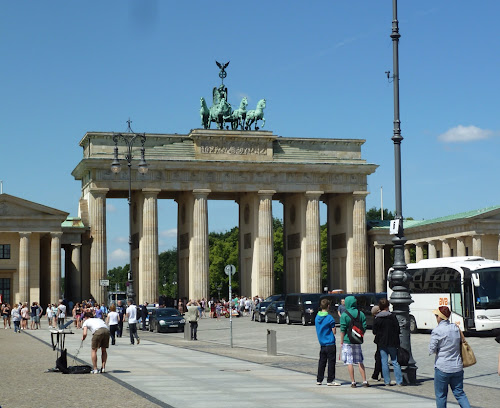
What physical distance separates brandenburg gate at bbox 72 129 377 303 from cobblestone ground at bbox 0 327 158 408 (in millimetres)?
61350

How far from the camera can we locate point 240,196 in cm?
10331

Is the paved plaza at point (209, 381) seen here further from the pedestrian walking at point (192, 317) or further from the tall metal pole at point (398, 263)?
the pedestrian walking at point (192, 317)

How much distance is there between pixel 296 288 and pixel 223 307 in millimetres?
16687

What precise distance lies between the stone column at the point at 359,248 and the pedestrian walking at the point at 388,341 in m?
75.4

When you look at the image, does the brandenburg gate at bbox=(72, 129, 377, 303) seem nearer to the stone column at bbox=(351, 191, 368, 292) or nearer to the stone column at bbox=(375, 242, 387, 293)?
the stone column at bbox=(351, 191, 368, 292)

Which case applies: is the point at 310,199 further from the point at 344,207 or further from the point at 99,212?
the point at 99,212

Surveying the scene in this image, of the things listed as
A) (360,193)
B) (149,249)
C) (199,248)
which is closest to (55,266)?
(149,249)

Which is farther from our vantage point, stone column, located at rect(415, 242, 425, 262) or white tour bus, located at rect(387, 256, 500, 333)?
stone column, located at rect(415, 242, 425, 262)

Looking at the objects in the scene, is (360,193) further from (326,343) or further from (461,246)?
(326,343)

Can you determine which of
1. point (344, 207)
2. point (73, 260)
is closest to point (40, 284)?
point (73, 260)

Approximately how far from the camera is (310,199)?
326 ft

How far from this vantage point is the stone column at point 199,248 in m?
95.2

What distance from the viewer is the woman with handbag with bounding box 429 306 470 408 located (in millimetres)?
16516

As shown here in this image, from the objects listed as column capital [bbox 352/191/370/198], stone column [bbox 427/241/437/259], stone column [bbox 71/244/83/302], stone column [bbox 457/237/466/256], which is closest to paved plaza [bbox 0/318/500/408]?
stone column [bbox 71/244/83/302]
